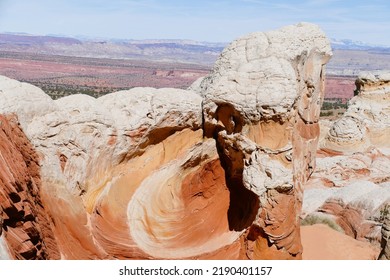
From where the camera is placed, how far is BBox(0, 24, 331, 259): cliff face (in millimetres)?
8141

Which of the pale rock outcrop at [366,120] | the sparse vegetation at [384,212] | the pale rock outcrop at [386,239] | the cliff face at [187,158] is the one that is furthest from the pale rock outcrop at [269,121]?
the pale rock outcrop at [366,120]

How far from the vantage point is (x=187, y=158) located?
973cm

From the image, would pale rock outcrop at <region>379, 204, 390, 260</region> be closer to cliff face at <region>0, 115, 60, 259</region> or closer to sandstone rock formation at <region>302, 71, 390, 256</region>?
sandstone rock formation at <region>302, 71, 390, 256</region>

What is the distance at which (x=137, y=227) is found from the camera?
887 centimetres

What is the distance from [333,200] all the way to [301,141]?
5.55 m

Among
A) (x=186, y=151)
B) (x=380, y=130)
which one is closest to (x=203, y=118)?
(x=186, y=151)

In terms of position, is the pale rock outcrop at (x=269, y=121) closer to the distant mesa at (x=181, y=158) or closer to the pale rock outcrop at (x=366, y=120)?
the distant mesa at (x=181, y=158)

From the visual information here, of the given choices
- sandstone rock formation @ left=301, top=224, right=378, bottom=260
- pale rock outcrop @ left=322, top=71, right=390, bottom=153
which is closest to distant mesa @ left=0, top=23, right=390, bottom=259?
sandstone rock formation @ left=301, top=224, right=378, bottom=260

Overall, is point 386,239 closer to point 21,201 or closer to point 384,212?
point 384,212

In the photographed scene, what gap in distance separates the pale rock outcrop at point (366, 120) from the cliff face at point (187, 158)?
1119 centimetres

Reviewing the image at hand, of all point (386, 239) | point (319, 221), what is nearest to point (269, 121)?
point (386, 239)

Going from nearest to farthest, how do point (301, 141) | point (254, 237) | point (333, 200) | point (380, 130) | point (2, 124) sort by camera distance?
point (2, 124), point (254, 237), point (301, 141), point (333, 200), point (380, 130)

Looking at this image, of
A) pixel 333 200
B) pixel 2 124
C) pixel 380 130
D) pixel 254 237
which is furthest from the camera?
pixel 380 130

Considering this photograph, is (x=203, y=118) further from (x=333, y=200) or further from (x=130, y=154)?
(x=333, y=200)
